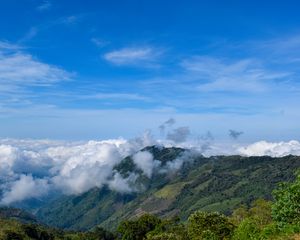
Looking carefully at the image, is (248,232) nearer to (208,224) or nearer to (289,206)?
(289,206)

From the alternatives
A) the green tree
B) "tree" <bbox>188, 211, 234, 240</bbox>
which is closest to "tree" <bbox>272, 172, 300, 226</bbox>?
→ the green tree

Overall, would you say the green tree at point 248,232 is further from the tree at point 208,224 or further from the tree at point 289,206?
the tree at point 208,224

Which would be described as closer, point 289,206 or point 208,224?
point 289,206

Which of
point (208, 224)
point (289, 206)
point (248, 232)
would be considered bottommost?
point (208, 224)

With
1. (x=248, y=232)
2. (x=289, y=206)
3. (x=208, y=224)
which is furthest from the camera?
(x=208, y=224)

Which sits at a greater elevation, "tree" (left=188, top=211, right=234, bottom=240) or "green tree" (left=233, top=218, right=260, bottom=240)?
"green tree" (left=233, top=218, right=260, bottom=240)

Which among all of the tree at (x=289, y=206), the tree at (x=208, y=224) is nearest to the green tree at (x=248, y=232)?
the tree at (x=289, y=206)

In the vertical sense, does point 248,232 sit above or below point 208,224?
above

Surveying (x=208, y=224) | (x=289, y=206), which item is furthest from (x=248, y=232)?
(x=208, y=224)

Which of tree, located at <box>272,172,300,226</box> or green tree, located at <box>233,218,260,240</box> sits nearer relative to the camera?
green tree, located at <box>233,218,260,240</box>

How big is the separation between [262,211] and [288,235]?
153 meters

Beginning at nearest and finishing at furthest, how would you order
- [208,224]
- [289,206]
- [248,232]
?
[248,232]
[289,206]
[208,224]

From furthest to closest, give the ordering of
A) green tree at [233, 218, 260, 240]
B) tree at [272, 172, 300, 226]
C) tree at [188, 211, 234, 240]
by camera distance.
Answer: tree at [188, 211, 234, 240] < tree at [272, 172, 300, 226] < green tree at [233, 218, 260, 240]

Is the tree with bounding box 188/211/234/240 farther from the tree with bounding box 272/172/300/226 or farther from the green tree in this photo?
the tree with bounding box 272/172/300/226
